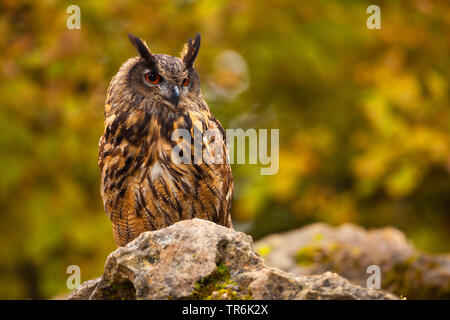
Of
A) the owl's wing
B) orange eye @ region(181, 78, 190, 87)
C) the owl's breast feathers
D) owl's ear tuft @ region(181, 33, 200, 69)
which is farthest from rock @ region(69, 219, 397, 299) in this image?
owl's ear tuft @ region(181, 33, 200, 69)

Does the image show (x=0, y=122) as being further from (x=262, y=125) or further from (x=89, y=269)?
(x=262, y=125)

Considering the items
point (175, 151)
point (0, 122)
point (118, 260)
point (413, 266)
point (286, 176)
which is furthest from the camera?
point (286, 176)

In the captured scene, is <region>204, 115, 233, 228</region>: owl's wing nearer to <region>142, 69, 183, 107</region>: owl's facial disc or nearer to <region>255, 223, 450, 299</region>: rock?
<region>142, 69, 183, 107</region>: owl's facial disc

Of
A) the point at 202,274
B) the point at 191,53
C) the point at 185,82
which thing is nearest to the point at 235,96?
the point at 191,53

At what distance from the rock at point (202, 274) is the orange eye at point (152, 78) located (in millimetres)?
1086

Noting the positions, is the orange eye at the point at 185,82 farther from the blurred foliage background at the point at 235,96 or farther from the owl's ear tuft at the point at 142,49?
the blurred foliage background at the point at 235,96

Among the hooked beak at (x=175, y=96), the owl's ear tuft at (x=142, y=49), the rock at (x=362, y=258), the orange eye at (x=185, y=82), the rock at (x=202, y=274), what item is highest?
the owl's ear tuft at (x=142, y=49)

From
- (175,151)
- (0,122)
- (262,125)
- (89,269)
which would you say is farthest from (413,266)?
(0,122)

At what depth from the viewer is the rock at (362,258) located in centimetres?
369

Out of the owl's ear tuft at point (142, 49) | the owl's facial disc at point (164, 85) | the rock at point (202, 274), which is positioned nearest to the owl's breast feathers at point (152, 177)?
the owl's facial disc at point (164, 85)

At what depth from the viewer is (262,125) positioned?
584 cm

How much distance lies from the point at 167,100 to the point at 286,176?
3133 mm

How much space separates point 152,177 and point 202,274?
93 centimetres

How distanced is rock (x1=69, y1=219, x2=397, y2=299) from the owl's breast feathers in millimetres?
689
